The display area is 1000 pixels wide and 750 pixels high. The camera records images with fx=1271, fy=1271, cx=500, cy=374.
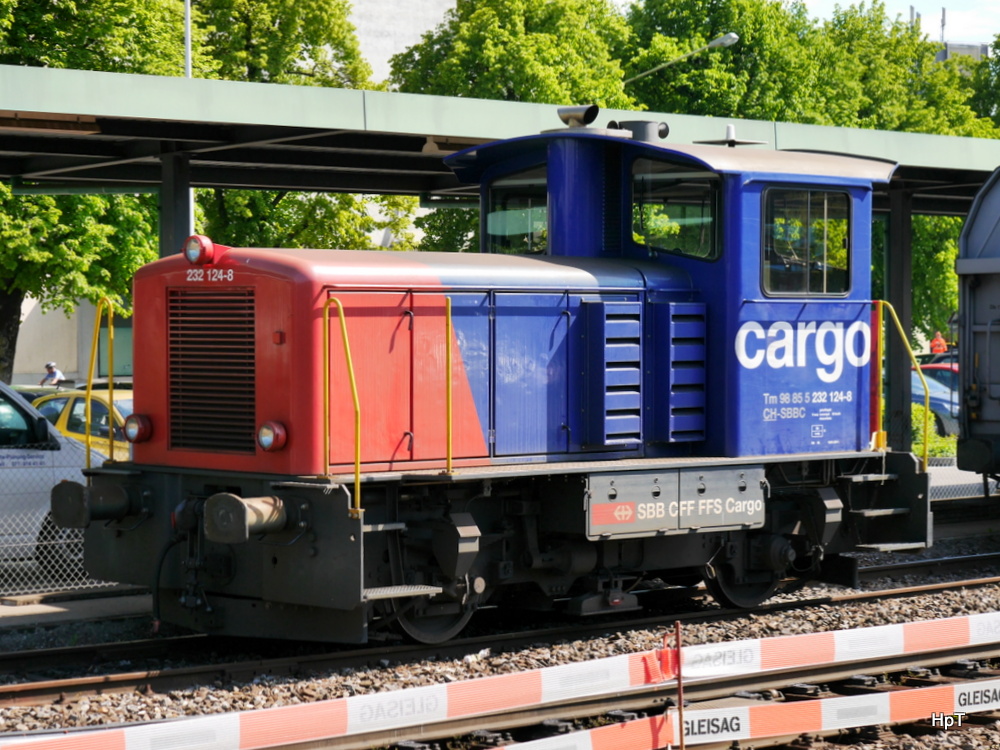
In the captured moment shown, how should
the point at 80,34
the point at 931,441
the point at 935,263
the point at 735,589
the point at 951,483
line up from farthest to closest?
the point at 935,263 < the point at 80,34 < the point at 931,441 < the point at 951,483 < the point at 735,589

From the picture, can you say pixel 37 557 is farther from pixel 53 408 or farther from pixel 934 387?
pixel 934 387

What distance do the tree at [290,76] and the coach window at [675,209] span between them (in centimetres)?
1772

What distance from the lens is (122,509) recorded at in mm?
8062

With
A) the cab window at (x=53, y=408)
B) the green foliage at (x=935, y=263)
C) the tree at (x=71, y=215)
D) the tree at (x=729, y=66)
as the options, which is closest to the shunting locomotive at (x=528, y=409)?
the cab window at (x=53, y=408)

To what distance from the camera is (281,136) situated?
12.2m

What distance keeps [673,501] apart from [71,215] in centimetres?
1747

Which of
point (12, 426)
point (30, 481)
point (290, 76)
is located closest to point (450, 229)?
point (290, 76)

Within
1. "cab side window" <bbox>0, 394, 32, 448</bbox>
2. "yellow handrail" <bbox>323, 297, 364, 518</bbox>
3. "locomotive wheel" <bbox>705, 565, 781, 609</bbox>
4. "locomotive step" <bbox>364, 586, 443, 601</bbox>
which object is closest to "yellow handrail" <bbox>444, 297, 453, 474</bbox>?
"yellow handrail" <bbox>323, 297, 364, 518</bbox>

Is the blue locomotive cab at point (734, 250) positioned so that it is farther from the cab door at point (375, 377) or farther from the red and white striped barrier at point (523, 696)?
the red and white striped barrier at point (523, 696)

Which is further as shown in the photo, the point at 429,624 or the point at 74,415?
the point at 74,415

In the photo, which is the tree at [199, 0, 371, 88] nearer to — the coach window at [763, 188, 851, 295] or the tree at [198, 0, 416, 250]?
the tree at [198, 0, 416, 250]

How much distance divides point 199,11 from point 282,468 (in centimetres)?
2746

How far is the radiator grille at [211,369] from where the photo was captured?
779cm

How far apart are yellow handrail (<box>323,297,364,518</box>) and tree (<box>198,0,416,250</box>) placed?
61.9ft
